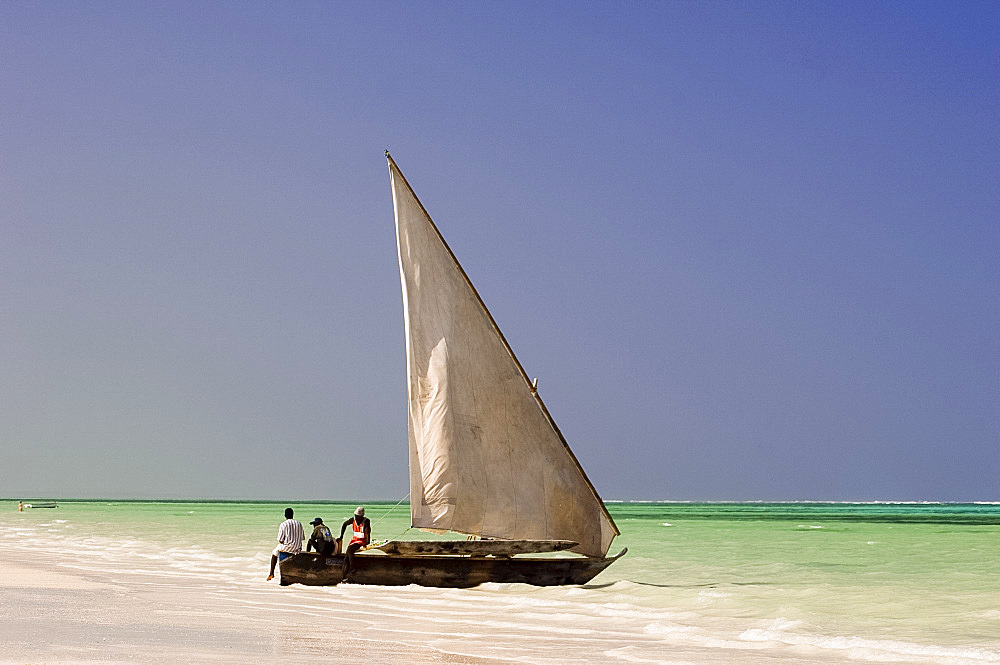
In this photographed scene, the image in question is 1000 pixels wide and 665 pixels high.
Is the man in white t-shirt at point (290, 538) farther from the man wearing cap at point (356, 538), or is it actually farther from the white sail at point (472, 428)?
the white sail at point (472, 428)

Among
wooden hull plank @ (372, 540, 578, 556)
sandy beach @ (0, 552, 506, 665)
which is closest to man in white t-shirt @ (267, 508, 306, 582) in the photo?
sandy beach @ (0, 552, 506, 665)

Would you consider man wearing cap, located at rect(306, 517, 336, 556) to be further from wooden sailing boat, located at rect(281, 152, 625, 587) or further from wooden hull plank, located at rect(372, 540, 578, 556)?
wooden hull plank, located at rect(372, 540, 578, 556)

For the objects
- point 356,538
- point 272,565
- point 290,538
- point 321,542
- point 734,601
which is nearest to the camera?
point 734,601

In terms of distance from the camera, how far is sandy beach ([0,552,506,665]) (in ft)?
40.7

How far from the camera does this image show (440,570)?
20.3 meters

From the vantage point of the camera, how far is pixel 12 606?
1712 cm

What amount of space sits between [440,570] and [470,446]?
2333mm

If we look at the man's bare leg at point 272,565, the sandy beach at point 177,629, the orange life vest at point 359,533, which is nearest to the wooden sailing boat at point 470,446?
the orange life vest at point 359,533

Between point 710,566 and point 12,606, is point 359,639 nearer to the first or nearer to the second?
point 12,606

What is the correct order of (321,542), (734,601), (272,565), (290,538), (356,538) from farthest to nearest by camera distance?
(272,565), (290,538), (356,538), (321,542), (734,601)

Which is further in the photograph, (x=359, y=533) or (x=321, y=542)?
(x=359, y=533)

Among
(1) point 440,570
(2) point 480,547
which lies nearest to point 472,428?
(2) point 480,547

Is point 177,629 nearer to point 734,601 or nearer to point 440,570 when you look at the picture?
point 440,570

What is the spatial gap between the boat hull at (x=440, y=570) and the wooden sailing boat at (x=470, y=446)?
0.09 ft
